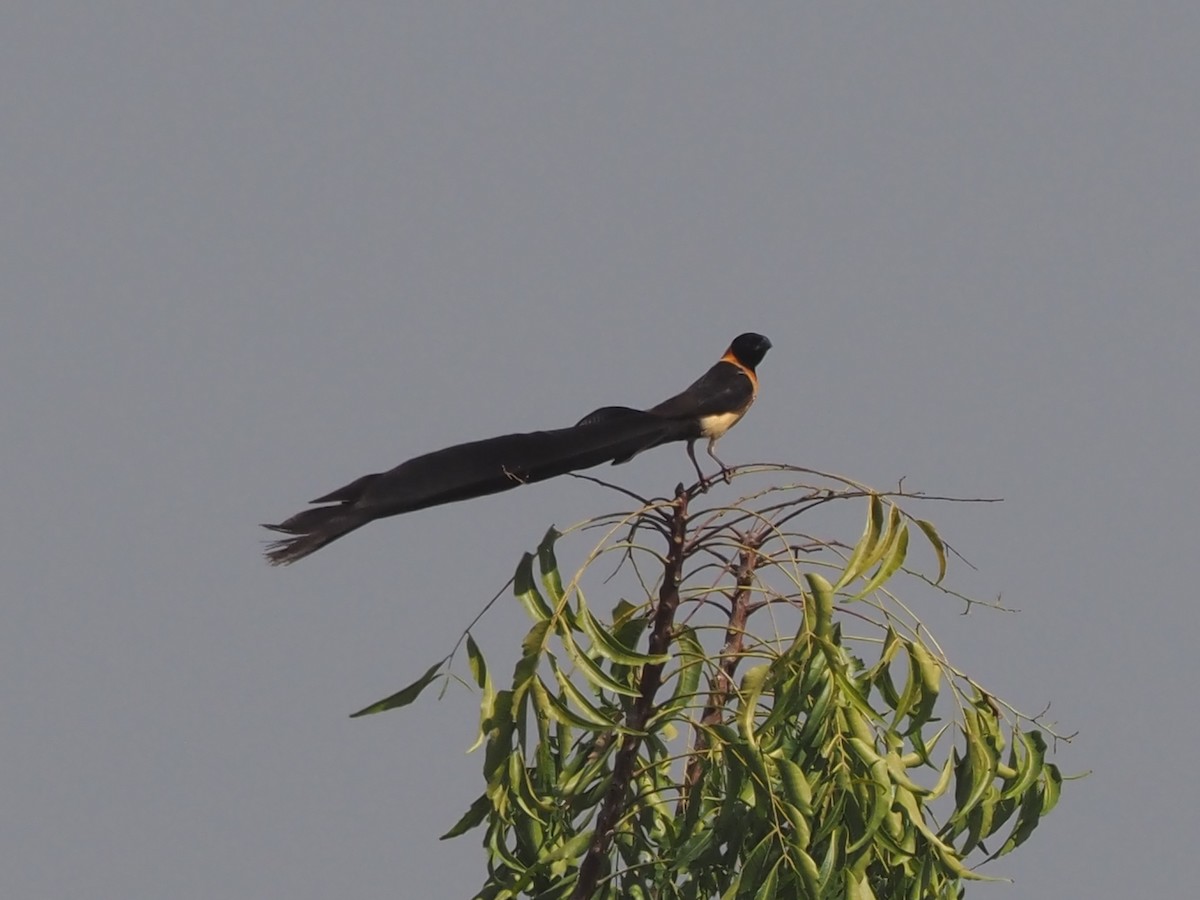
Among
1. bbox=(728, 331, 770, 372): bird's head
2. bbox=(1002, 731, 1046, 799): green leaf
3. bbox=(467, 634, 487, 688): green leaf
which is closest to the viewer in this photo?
bbox=(467, 634, 487, 688): green leaf

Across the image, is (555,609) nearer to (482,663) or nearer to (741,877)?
(482,663)

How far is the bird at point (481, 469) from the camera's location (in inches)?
140

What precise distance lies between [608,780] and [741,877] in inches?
17.3

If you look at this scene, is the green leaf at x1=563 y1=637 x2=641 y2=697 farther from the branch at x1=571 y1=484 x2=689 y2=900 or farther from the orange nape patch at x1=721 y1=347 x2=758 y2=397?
the orange nape patch at x1=721 y1=347 x2=758 y2=397

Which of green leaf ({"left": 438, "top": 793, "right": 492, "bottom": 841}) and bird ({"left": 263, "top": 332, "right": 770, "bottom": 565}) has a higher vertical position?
bird ({"left": 263, "top": 332, "right": 770, "bottom": 565})

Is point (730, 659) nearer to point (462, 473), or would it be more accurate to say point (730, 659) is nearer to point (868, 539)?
point (868, 539)

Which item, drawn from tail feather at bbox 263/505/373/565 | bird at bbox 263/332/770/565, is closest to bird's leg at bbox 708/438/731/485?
bird at bbox 263/332/770/565

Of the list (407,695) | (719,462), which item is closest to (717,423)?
(719,462)

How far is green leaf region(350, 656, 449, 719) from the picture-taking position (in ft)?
12.0

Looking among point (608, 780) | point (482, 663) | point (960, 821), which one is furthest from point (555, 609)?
point (960, 821)

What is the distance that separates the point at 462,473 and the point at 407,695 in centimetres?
51

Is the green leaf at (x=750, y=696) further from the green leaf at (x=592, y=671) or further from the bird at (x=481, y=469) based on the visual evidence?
the bird at (x=481, y=469)

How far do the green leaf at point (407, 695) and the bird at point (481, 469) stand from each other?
1.23 ft

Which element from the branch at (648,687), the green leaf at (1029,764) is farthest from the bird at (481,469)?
the green leaf at (1029,764)
